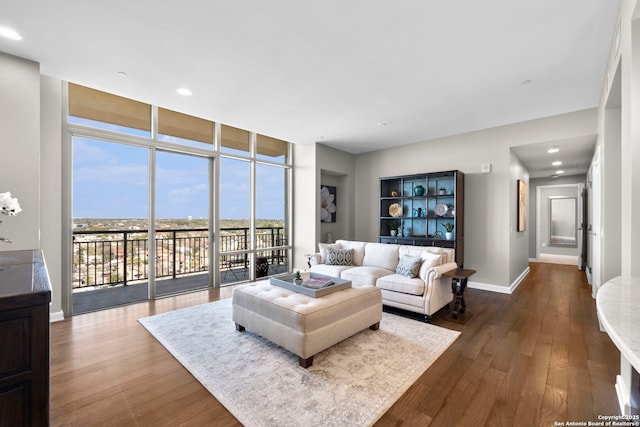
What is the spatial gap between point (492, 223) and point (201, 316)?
15.6ft

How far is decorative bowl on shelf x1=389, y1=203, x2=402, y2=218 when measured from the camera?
588 centimetres

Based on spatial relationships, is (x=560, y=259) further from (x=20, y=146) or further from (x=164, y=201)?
(x=20, y=146)

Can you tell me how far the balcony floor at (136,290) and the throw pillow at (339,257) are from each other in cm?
187

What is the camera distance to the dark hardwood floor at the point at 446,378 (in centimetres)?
181

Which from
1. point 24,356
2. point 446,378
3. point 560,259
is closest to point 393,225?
point 446,378

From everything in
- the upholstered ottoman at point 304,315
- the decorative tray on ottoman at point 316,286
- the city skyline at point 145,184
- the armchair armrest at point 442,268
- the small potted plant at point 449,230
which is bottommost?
the upholstered ottoman at point 304,315

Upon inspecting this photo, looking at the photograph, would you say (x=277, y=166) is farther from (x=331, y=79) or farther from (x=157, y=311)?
(x=157, y=311)

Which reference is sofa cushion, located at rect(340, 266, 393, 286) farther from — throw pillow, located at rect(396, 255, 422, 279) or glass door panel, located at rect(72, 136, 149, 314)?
glass door panel, located at rect(72, 136, 149, 314)

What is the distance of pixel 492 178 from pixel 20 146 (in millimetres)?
6255

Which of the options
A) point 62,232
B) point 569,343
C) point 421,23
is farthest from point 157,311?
point 569,343

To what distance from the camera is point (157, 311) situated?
3.71 metres

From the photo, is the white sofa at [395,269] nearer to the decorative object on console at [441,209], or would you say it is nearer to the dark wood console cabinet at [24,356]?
the decorative object on console at [441,209]

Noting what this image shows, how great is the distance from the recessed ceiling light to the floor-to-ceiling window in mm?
1248

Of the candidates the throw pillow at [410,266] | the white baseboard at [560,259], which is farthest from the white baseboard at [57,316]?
the white baseboard at [560,259]
